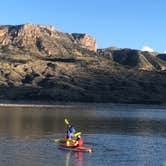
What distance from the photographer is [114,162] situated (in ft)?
208

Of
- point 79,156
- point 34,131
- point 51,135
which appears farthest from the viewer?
point 34,131

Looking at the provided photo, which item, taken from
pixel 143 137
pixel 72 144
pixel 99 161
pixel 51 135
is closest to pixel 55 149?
pixel 72 144

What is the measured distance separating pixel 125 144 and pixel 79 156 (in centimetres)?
1745

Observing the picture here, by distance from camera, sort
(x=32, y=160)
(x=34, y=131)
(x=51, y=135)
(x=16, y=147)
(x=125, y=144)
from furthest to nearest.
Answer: (x=34, y=131) < (x=51, y=135) < (x=125, y=144) < (x=16, y=147) < (x=32, y=160)

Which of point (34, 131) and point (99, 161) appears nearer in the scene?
point (99, 161)

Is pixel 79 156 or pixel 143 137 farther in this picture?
pixel 143 137

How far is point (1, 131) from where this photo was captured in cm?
10062

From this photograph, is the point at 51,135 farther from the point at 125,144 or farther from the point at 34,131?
the point at 125,144

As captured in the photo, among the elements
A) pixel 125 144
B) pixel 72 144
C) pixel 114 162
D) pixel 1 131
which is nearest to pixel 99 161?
pixel 114 162

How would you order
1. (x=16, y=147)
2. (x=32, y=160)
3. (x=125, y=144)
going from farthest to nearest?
(x=125, y=144), (x=16, y=147), (x=32, y=160)

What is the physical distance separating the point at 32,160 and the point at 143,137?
137ft

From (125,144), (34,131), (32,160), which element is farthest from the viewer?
(34,131)

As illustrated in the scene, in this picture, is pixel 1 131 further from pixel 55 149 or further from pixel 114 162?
pixel 114 162

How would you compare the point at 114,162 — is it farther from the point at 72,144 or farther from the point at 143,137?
the point at 143,137
